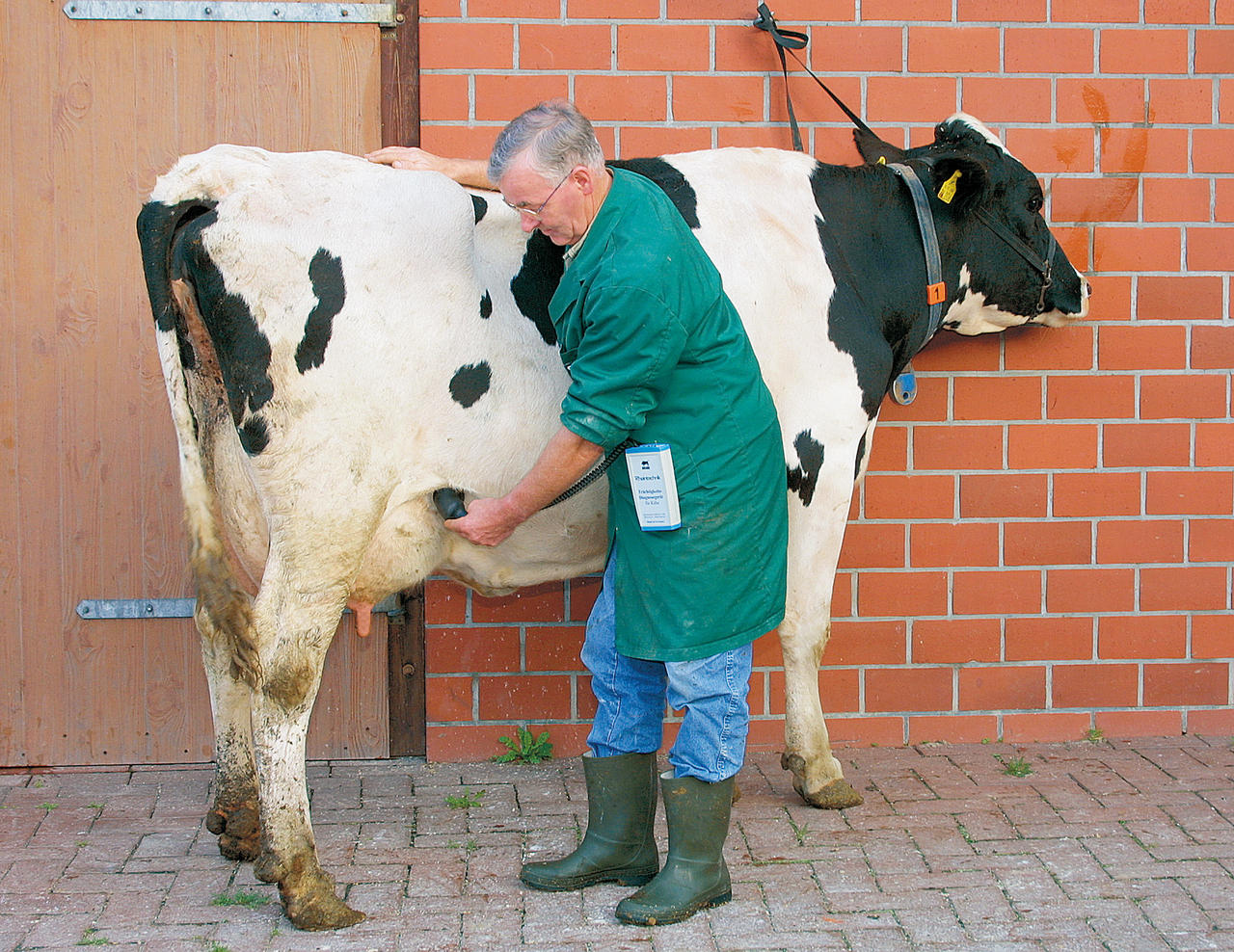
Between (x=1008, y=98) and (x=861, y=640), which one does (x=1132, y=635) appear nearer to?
(x=861, y=640)

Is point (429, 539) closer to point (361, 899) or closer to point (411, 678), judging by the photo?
point (361, 899)

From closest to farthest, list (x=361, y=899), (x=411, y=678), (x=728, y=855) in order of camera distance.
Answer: (x=361, y=899)
(x=728, y=855)
(x=411, y=678)

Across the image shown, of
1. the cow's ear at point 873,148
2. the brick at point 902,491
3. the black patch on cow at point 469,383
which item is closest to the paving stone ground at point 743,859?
the brick at point 902,491

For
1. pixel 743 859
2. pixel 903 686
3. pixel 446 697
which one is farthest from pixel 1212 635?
pixel 446 697

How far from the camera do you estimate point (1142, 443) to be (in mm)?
4719

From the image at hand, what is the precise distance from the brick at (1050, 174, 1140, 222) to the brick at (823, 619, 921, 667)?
1645mm

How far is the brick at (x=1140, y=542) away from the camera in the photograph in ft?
15.5

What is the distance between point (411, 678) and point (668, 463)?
1997 mm

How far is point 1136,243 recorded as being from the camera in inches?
184

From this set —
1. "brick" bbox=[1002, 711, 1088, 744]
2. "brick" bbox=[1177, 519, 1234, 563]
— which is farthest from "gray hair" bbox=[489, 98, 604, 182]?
"brick" bbox=[1177, 519, 1234, 563]

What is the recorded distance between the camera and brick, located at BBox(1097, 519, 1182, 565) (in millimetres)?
4734

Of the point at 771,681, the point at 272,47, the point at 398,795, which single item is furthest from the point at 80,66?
the point at 771,681

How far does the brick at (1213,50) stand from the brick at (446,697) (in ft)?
11.7

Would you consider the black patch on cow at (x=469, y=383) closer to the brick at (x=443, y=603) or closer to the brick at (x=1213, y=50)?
the brick at (x=443, y=603)
